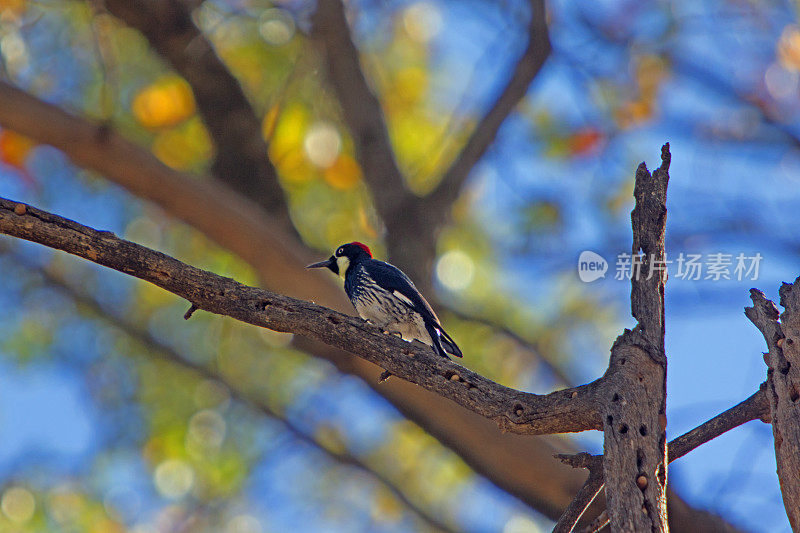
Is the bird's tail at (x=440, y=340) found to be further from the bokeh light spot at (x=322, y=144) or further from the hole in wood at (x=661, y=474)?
the bokeh light spot at (x=322, y=144)

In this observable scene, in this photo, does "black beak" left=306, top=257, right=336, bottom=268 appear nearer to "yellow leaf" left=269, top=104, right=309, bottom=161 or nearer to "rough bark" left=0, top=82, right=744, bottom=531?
"rough bark" left=0, top=82, right=744, bottom=531

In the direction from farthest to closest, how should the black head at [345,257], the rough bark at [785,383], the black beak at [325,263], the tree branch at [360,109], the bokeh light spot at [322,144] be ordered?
the bokeh light spot at [322,144] < the tree branch at [360,109] < the black head at [345,257] < the black beak at [325,263] < the rough bark at [785,383]

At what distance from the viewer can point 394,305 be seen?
440cm

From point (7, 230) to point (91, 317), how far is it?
161 inches

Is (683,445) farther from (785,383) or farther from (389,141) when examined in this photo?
(389,141)

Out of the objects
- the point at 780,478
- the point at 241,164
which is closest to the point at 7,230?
the point at 780,478

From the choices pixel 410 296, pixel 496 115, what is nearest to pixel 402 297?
pixel 410 296

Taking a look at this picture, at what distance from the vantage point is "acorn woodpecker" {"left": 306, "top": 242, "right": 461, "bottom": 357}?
4.31 m

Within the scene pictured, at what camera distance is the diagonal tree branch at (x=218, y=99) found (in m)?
5.89

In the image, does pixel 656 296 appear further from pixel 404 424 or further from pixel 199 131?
pixel 199 131

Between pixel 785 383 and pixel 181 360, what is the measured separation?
4902mm

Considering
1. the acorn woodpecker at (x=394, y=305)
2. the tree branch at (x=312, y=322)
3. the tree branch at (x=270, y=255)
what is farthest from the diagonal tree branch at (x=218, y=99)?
the tree branch at (x=312, y=322)

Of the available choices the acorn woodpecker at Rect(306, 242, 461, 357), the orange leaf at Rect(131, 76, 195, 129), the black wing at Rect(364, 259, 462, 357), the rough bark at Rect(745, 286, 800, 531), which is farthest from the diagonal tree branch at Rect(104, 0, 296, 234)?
the rough bark at Rect(745, 286, 800, 531)

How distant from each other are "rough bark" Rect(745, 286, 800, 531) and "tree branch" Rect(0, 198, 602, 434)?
532 millimetres
